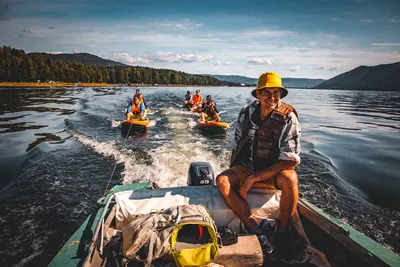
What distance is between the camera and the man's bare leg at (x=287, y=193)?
2.89m

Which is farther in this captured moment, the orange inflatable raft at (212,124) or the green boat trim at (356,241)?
the orange inflatable raft at (212,124)

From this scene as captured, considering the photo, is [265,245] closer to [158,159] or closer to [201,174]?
[201,174]

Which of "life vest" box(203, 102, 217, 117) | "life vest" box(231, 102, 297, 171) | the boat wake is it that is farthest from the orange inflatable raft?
"life vest" box(231, 102, 297, 171)

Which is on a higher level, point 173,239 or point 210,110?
point 173,239

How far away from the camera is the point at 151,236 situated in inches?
91.3

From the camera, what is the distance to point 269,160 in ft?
10.4

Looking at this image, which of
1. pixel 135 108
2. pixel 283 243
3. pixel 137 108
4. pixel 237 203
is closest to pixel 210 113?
pixel 137 108

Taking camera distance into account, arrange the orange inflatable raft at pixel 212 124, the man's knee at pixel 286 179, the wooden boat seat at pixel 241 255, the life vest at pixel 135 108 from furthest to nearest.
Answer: the life vest at pixel 135 108 → the orange inflatable raft at pixel 212 124 → the man's knee at pixel 286 179 → the wooden boat seat at pixel 241 255

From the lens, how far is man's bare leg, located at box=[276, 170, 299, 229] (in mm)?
2893

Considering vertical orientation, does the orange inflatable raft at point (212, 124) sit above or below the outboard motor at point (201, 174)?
below

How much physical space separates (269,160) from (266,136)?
34cm

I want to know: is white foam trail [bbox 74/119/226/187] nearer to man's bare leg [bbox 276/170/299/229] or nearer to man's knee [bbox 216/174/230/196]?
man's knee [bbox 216/174/230/196]

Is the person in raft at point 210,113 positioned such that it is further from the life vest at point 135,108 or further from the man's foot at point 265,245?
the man's foot at point 265,245

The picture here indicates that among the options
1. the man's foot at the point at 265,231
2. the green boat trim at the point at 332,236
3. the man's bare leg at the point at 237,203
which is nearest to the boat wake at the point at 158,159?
the man's bare leg at the point at 237,203
